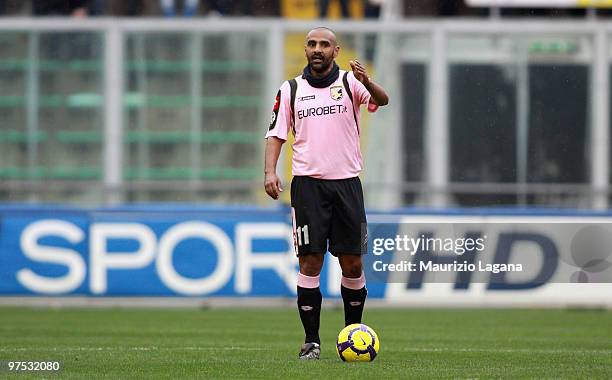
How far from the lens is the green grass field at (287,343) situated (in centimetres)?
871

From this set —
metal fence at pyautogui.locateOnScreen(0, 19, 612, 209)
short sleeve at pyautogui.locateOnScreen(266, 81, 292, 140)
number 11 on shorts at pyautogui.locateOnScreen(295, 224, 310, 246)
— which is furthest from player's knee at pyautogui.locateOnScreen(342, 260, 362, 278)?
metal fence at pyautogui.locateOnScreen(0, 19, 612, 209)

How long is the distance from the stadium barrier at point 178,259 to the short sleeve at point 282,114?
786cm

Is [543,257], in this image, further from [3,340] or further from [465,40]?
[465,40]

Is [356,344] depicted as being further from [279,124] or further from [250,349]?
[250,349]

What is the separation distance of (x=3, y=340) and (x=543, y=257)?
6.16m

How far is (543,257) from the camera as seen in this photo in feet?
50.3

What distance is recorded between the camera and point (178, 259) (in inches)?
687

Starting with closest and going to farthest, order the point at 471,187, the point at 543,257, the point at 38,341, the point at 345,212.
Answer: the point at 345,212
the point at 38,341
the point at 543,257
the point at 471,187

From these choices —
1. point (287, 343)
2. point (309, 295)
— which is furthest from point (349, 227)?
point (287, 343)

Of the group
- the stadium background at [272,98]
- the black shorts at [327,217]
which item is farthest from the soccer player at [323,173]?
the stadium background at [272,98]

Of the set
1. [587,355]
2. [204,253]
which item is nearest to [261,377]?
[587,355]

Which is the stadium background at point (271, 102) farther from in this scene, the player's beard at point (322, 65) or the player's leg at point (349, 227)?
the player's beard at point (322, 65)

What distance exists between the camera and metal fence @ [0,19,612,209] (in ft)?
71.9

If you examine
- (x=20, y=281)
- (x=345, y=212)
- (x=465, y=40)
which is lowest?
(x=20, y=281)
